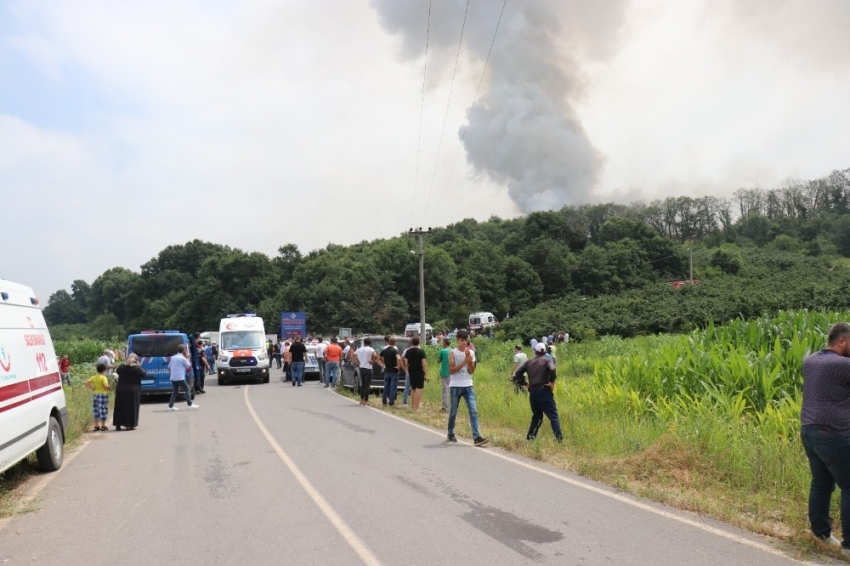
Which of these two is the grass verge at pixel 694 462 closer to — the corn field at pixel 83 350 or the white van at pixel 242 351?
the white van at pixel 242 351

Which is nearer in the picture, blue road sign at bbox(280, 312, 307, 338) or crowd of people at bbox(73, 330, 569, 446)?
crowd of people at bbox(73, 330, 569, 446)

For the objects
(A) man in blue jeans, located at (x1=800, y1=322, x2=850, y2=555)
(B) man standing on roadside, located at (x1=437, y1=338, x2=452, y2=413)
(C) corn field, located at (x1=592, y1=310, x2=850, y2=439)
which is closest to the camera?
(A) man in blue jeans, located at (x1=800, y1=322, x2=850, y2=555)

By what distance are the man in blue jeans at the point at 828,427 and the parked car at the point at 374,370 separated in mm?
15508

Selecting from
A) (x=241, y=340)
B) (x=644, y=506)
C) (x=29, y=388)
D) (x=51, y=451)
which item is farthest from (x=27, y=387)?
(x=241, y=340)

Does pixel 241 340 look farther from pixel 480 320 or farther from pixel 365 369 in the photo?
pixel 480 320

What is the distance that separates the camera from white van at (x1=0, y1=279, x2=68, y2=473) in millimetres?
7793

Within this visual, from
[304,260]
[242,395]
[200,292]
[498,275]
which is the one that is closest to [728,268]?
[498,275]

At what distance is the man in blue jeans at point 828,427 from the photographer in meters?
5.27

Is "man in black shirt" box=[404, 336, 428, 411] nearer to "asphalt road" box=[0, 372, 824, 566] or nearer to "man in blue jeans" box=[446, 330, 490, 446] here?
"asphalt road" box=[0, 372, 824, 566]

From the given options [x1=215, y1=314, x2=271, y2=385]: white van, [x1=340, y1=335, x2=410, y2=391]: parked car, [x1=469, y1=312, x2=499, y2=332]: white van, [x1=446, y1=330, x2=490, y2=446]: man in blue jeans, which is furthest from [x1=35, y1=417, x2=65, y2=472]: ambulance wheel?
[x1=469, y1=312, x2=499, y2=332]: white van

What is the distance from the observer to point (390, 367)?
17.6 meters

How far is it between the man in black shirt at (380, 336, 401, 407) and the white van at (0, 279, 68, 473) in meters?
8.24

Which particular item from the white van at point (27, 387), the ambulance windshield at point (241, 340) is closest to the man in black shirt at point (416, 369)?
the white van at point (27, 387)

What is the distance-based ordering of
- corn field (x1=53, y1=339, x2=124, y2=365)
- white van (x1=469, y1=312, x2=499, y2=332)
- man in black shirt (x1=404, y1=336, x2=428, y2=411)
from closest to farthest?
man in black shirt (x1=404, y1=336, x2=428, y2=411) < corn field (x1=53, y1=339, x2=124, y2=365) < white van (x1=469, y1=312, x2=499, y2=332)
